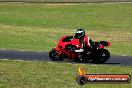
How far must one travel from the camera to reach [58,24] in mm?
50531

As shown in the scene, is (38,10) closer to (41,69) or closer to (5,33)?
(5,33)

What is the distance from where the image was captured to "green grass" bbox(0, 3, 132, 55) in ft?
122

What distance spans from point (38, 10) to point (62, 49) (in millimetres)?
35639

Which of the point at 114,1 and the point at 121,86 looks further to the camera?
the point at 114,1

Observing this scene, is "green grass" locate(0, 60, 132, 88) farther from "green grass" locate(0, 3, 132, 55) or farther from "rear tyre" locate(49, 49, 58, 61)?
"green grass" locate(0, 3, 132, 55)

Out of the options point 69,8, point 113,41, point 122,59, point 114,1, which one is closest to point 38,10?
point 69,8

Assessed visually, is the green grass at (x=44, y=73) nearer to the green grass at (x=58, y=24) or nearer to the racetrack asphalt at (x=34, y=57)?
the racetrack asphalt at (x=34, y=57)

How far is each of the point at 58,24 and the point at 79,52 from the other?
25.5 meters

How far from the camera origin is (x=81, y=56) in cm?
2528

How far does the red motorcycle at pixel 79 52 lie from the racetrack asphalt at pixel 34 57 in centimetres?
93

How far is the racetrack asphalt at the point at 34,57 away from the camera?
86.0ft

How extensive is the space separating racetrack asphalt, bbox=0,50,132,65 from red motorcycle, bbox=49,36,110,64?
0.93m

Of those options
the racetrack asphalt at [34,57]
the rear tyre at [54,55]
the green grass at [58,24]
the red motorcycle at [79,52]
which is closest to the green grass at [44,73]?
the red motorcycle at [79,52]

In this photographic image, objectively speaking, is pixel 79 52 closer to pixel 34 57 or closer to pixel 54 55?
pixel 54 55
